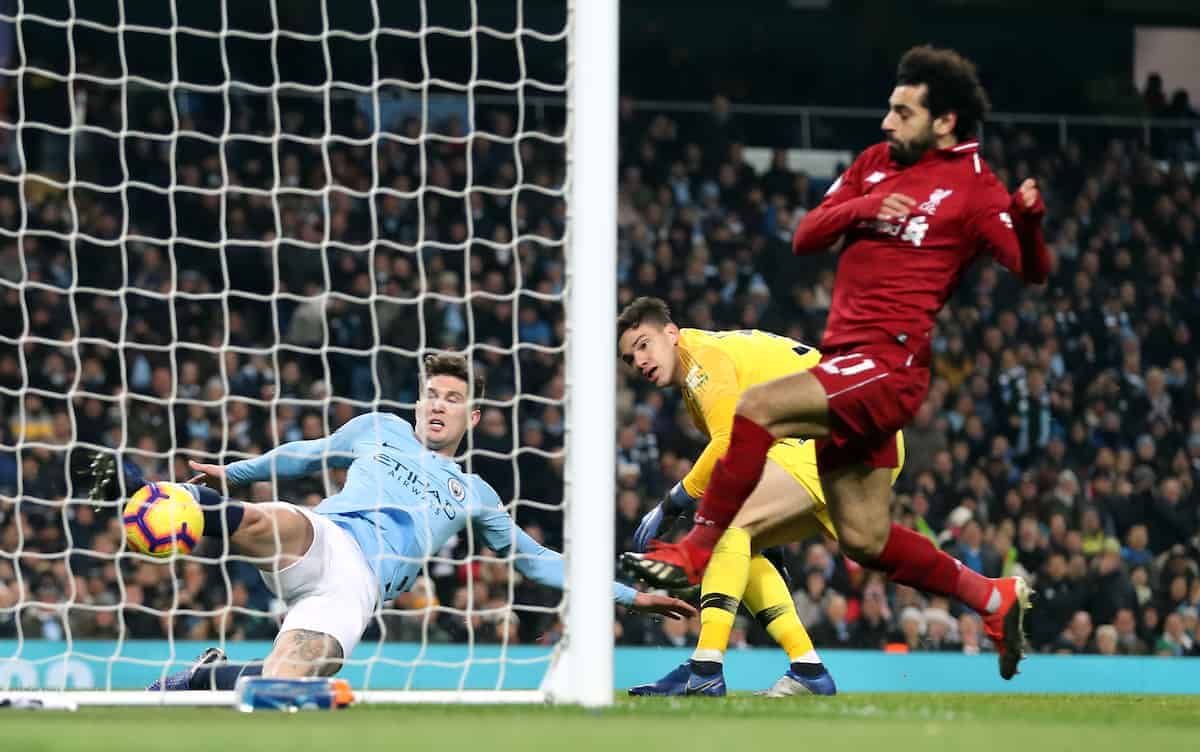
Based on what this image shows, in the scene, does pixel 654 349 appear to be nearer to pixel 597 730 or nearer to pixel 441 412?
pixel 441 412

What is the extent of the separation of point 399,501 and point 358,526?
0.19 meters

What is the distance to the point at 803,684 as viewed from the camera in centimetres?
661

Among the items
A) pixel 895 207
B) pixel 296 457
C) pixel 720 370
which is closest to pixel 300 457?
pixel 296 457

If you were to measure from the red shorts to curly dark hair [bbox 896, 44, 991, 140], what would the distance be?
745 millimetres

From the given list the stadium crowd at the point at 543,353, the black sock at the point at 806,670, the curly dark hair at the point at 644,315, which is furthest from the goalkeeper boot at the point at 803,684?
the stadium crowd at the point at 543,353

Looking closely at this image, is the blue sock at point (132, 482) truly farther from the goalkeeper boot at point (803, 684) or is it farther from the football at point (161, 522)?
the goalkeeper boot at point (803, 684)

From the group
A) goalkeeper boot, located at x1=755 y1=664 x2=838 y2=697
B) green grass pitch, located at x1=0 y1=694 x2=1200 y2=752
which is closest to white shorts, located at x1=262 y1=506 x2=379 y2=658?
green grass pitch, located at x1=0 y1=694 x2=1200 y2=752

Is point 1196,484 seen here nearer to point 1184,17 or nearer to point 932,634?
point 932,634

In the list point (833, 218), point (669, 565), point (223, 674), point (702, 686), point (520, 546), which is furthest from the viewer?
point (520, 546)

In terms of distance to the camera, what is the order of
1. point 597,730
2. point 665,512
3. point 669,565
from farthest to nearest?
point 665,512, point 669,565, point 597,730

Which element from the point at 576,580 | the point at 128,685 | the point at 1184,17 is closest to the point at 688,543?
the point at 576,580

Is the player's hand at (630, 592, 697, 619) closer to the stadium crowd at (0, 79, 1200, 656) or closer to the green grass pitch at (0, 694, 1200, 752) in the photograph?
the green grass pitch at (0, 694, 1200, 752)

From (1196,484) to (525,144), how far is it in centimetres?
616

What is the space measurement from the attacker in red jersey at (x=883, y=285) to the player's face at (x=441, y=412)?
1.66 meters
